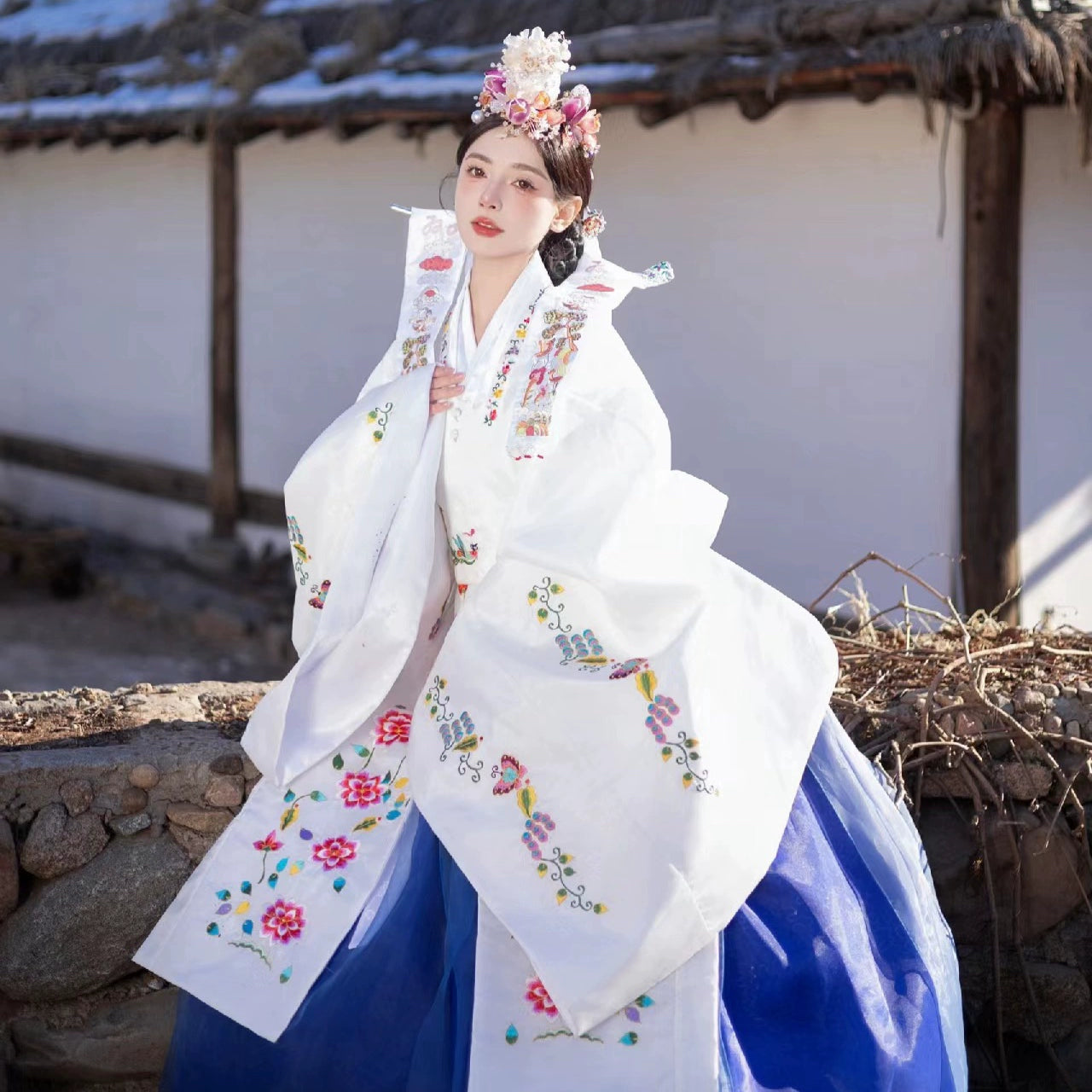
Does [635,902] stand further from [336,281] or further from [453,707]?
[336,281]

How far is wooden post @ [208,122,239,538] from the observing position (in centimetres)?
715

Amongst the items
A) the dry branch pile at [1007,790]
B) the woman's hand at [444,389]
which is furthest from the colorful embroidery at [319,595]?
the dry branch pile at [1007,790]

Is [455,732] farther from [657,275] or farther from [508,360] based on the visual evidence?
[657,275]

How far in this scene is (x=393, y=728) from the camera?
8.50 feet

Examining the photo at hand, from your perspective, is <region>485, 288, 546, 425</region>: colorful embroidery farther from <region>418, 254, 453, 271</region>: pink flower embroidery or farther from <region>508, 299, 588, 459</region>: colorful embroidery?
<region>418, 254, 453, 271</region>: pink flower embroidery

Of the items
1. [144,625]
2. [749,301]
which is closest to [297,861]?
[749,301]

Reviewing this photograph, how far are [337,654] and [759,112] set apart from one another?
2.97 meters

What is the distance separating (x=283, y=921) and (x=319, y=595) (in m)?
0.54

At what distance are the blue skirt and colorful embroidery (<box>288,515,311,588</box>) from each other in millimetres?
473

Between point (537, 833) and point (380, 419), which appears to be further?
point (380, 419)

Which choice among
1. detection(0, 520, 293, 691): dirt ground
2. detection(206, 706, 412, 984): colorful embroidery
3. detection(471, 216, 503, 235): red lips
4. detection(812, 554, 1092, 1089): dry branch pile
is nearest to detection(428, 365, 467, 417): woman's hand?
detection(471, 216, 503, 235): red lips

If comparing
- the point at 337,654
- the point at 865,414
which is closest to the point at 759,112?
the point at 865,414

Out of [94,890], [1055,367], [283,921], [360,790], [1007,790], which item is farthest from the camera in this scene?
[1055,367]

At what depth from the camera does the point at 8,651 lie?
642 cm
